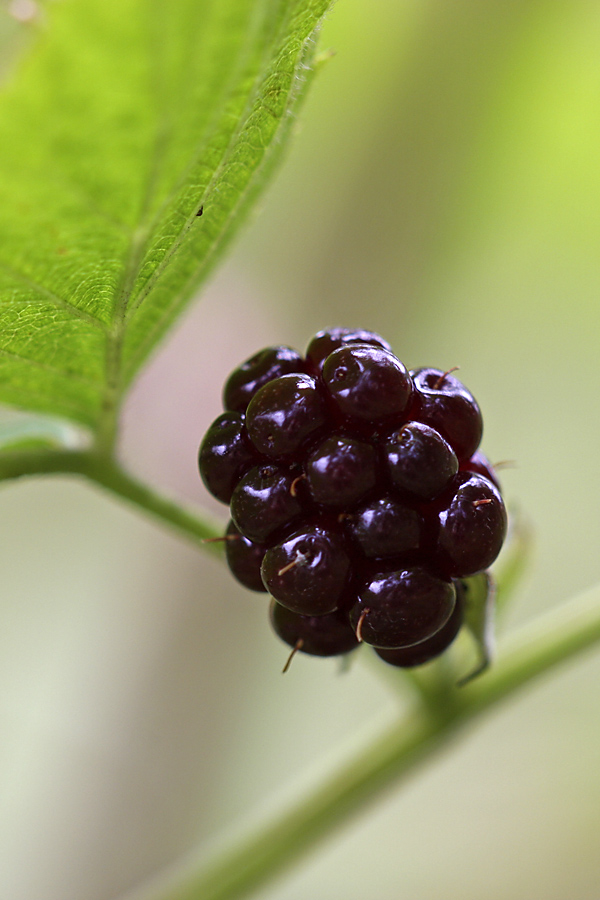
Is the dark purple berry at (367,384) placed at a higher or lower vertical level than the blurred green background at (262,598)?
higher

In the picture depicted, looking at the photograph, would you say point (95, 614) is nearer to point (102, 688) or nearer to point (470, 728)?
point (102, 688)

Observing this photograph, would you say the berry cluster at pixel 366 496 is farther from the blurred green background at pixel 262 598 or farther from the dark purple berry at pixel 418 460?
the blurred green background at pixel 262 598

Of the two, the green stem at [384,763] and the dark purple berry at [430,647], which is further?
the green stem at [384,763]

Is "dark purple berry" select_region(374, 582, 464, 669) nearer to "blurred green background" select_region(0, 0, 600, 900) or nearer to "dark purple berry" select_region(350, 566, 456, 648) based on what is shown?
"dark purple berry" select_region(350, 566, 456, 648)

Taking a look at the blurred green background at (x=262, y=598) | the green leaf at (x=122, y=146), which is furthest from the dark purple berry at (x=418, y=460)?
the blurred green background at (x=262, y=598)

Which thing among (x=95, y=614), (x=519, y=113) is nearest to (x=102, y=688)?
(x=95, y=614)

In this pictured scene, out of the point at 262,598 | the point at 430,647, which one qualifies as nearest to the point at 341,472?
the point at 430,647

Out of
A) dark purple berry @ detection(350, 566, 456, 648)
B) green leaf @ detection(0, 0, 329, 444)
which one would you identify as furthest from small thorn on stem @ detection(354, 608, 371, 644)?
green leaf @ detection(0, 0, 329, 444)
